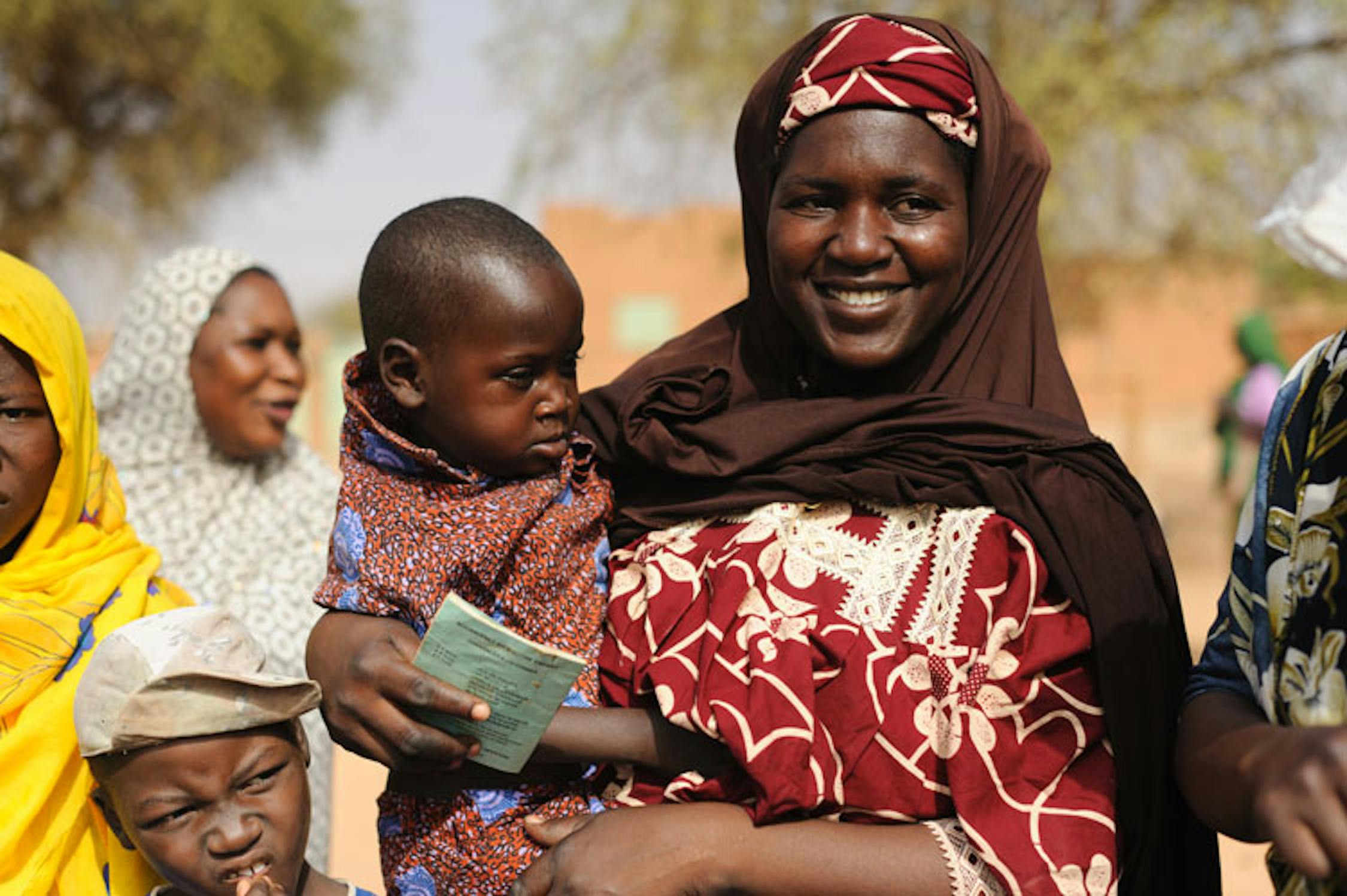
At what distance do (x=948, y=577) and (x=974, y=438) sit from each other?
245 millimetres

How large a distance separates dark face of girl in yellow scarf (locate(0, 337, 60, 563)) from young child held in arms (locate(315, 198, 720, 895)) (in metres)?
0.65

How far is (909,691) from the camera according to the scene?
7.01 feet

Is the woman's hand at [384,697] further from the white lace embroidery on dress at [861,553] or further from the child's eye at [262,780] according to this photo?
the white lace embroidery on dress at [861,553]

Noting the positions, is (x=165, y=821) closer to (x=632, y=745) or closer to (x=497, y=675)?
(x=497, y=675)

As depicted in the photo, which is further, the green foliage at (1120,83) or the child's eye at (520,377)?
the green foliage at (1120,83)

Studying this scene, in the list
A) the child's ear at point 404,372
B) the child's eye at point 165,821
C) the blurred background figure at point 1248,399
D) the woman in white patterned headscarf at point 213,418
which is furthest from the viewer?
the blurred background figure at point 1248,399

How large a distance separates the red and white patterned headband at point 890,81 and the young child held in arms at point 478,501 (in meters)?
0.53

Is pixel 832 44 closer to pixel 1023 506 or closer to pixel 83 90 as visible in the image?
pixel 1023 506

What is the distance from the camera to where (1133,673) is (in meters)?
2.09

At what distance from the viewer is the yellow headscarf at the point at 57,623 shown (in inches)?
98.6

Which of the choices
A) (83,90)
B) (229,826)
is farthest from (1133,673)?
(83,90)

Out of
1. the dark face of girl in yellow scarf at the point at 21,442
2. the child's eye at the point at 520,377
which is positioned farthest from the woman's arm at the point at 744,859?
the dark face of girl in yellow scarf at the point at 21,442

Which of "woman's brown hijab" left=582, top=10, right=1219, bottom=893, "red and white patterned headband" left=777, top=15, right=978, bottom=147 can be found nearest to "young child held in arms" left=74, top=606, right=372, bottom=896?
"woman's brown hijab" left=582, top=10, right=1219, bottom=893

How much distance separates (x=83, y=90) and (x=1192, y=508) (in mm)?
16330
